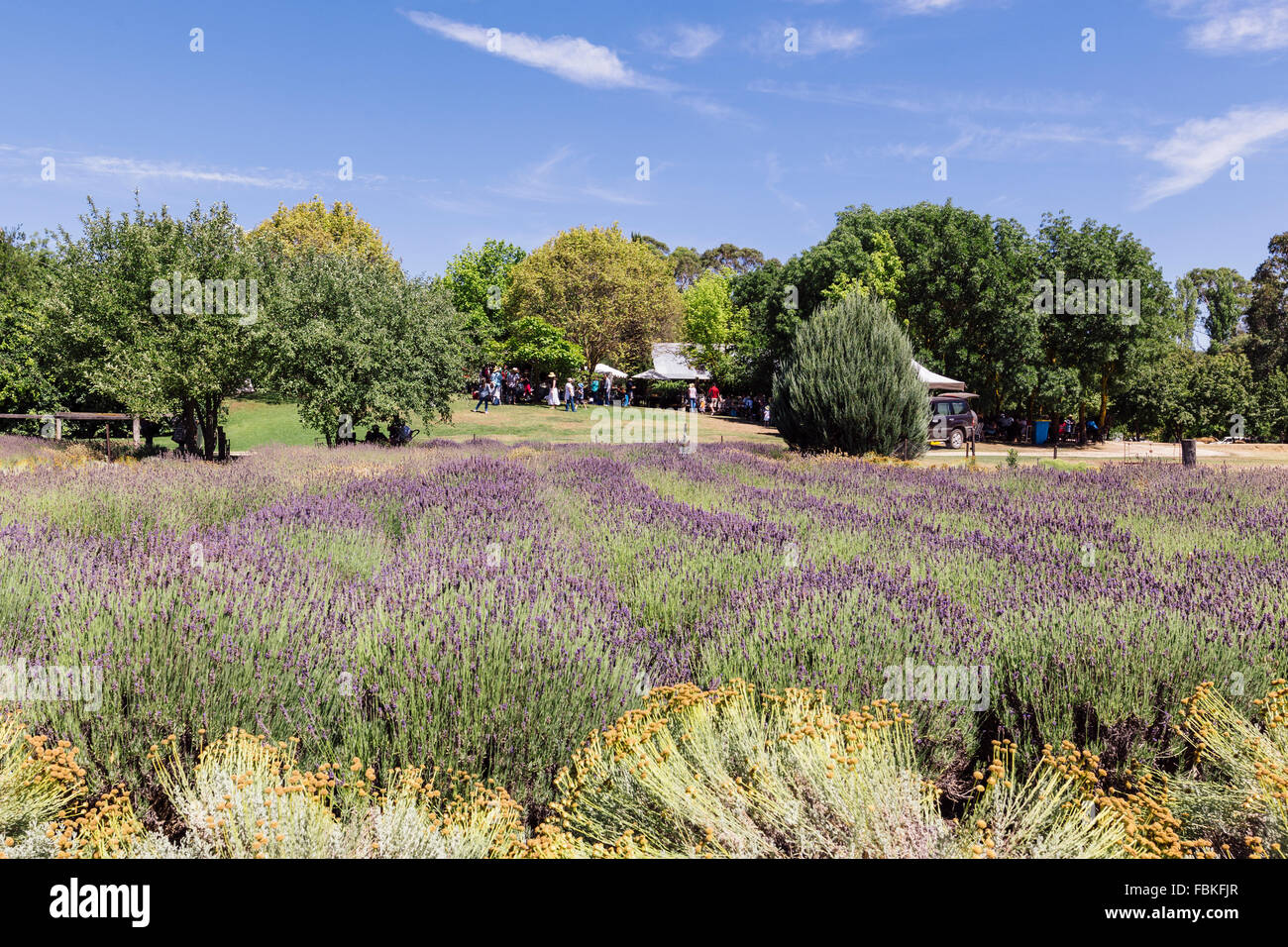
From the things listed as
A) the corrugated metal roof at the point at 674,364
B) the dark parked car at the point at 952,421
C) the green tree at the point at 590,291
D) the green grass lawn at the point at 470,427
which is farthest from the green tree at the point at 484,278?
the dark parked car at the point at 952,421

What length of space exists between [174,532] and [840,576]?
489 cm

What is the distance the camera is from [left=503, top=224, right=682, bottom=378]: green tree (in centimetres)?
4834

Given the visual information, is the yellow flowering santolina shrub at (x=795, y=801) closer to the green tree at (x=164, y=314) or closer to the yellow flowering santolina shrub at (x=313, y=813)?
the yellow flowering santolina shrub at (x=313, y=813)

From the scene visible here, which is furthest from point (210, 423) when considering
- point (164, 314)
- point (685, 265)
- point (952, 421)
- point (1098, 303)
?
point (685, 265)

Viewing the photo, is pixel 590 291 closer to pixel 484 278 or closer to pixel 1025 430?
pixel 484 278

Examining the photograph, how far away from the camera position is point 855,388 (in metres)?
14.7

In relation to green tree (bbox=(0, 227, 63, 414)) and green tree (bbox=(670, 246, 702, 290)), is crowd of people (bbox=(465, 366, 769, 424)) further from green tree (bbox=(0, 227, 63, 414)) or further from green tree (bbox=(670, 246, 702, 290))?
green tree (bbox=(670, 246, 702, 290))

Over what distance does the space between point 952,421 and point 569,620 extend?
2928 centimetres

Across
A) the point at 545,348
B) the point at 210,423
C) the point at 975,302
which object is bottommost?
the point at 210,423

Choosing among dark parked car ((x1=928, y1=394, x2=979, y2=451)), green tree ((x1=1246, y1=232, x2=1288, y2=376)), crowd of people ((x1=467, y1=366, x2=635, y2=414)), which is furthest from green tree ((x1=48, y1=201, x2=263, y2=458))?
green tree ((x1=1246, y1=232, x2=1288, y2=376))

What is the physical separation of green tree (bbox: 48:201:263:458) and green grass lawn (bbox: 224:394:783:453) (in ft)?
25.7

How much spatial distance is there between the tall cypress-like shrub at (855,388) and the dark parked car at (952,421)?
48.8ft
